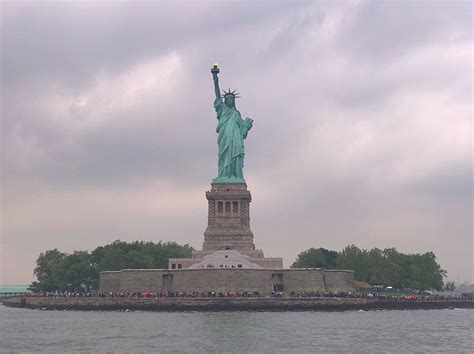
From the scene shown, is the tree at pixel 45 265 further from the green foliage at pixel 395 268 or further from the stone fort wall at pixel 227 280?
the green foliage at pixel 395 268

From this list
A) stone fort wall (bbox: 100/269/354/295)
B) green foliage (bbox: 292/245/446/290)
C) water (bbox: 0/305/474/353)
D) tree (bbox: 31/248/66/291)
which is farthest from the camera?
tree (bbox: 31/248/66/291)

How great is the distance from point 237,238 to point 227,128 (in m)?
11.5

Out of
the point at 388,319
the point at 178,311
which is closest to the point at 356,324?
the point at 388,319

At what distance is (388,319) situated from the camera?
59.2m

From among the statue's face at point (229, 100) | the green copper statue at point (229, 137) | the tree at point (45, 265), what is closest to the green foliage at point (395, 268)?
the green copper statue at point (229, 137)

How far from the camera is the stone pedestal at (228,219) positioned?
81.3m

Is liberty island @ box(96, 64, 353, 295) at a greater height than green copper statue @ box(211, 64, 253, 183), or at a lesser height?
lesser

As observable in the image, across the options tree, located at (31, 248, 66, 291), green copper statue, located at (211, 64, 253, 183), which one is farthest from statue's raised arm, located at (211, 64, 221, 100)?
tree, located at (31, 248, 66, 291)

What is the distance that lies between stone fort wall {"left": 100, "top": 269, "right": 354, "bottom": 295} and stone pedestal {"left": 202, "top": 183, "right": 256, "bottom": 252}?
7.85m

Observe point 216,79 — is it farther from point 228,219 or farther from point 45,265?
point 45,265

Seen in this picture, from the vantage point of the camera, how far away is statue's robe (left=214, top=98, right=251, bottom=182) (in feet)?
279

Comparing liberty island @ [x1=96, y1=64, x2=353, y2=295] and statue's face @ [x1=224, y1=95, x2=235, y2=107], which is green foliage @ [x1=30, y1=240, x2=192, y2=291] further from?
statue's face @ [x1=224, y1=95, x2=235, y2=107]

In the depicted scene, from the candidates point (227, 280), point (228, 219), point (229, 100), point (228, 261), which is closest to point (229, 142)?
point (229, 100)

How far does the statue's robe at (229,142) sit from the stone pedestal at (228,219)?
1.78 meters
